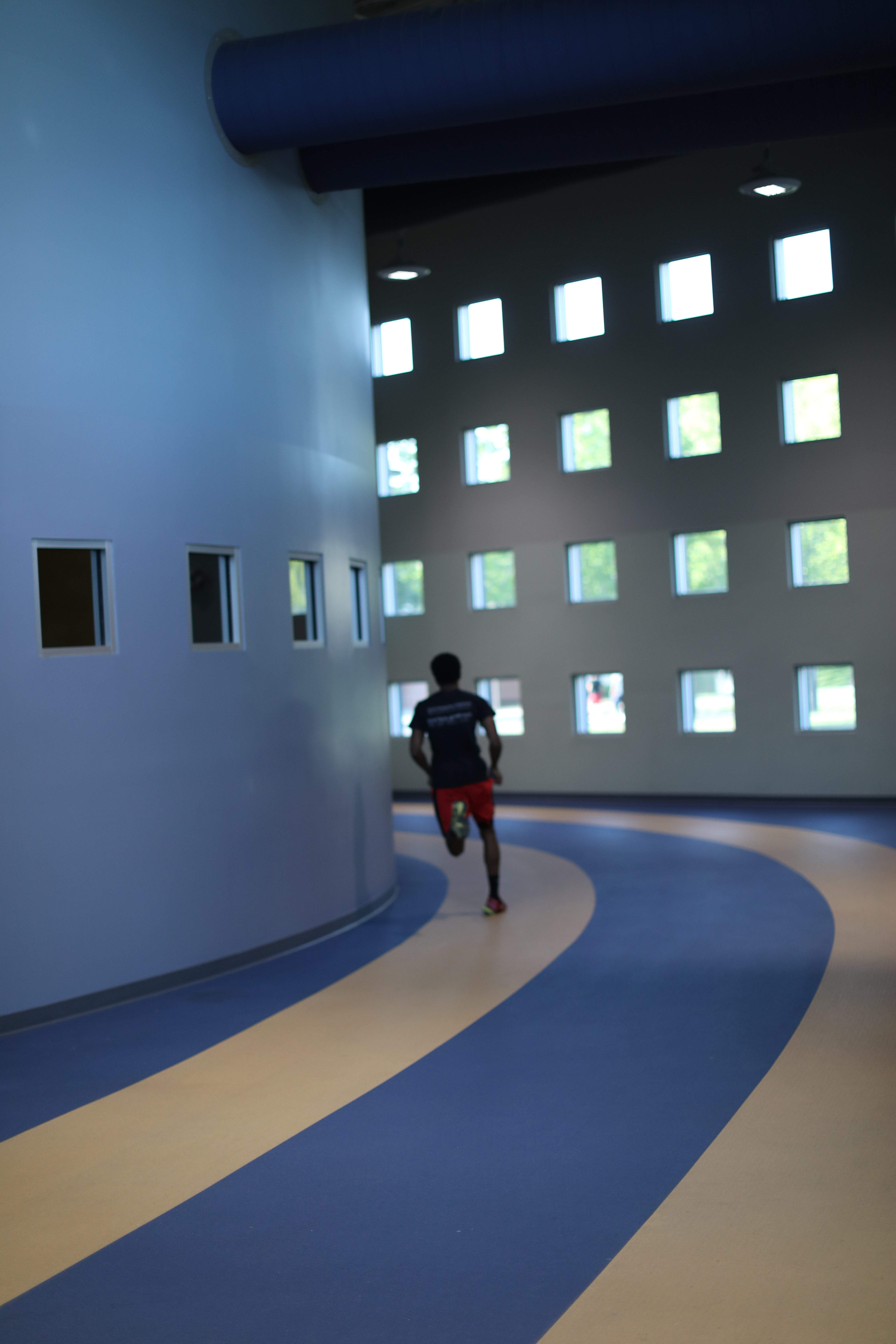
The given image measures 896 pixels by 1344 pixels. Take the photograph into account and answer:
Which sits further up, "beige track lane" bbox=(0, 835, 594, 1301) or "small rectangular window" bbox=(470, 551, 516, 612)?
"small rectangular window" bbox=(470, 551, 516, 612)

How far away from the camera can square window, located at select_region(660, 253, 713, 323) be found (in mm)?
16594

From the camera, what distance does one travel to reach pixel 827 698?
632 inches

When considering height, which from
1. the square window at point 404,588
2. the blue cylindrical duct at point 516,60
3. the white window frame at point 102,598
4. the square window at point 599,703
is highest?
the blue cylindrical duct at point 516,60

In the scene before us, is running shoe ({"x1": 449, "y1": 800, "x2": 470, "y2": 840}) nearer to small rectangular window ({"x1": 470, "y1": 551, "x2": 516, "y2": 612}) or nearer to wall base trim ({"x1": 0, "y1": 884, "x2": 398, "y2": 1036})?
wall base trim ({"x1": 0, "y1": 884, "x2": 398, "y2": 1036})

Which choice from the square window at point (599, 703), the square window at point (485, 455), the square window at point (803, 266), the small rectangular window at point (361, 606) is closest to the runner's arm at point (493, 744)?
the small rectangular window at point (361, 606)

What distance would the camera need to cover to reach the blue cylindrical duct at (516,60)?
6977 mm

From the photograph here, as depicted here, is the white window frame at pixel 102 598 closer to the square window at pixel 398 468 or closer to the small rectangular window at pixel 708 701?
the small rectangular window at pixel 708 701

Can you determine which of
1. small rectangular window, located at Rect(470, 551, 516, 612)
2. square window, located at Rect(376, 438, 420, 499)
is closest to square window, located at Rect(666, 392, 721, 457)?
small rectangular window, located at Rect(470, 551, 516, 612)

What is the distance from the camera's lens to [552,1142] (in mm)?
4633

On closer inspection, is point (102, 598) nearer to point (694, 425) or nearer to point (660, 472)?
point (660, 472)

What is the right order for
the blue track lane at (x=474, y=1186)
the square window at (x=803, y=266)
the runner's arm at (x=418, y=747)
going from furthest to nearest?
the square window at (x=803, y=266) < the runner's arm at (x=418, y=747) < the blue track lane at (x=474, y=1186)

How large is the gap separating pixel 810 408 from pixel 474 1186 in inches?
541

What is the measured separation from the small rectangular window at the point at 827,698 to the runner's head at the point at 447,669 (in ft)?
27.0

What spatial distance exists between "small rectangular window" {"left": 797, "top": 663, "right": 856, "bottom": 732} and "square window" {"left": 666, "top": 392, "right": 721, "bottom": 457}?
3.30m
